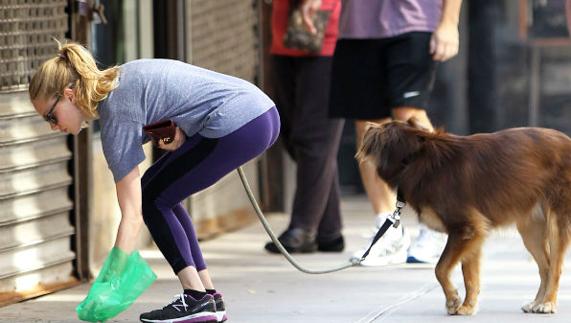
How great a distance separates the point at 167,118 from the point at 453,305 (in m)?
1.55

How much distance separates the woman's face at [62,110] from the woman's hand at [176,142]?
421 mm

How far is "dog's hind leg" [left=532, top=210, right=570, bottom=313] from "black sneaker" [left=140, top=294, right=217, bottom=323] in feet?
4.89

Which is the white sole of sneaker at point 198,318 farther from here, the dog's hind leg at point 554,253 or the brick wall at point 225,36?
the brick wall at point 225,36

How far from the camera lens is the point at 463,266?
5973 mm

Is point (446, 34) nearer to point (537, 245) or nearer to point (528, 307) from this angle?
point (537, 245)

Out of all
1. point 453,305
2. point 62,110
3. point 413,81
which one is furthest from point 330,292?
point 62,110

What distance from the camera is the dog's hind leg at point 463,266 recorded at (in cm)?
578

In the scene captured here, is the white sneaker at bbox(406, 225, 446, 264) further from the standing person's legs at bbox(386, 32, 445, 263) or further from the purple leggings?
the purple leggings

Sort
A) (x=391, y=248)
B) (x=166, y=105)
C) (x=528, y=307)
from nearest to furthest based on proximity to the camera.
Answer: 1. (x=166, y=105)
2. (x=528, y=307)
3. (x=391, y=248)

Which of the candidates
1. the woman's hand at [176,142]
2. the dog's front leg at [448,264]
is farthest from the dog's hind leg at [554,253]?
the woman's hand at [176,142]

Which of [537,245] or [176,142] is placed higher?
[176,142]

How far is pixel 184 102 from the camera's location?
5516 mm

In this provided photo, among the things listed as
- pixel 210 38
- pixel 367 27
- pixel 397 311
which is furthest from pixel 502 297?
pixel 210 38

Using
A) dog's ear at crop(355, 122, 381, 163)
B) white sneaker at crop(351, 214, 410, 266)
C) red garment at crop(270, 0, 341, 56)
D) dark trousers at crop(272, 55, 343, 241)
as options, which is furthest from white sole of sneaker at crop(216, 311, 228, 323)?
red garment at crop(270, 0, 341, 56)
